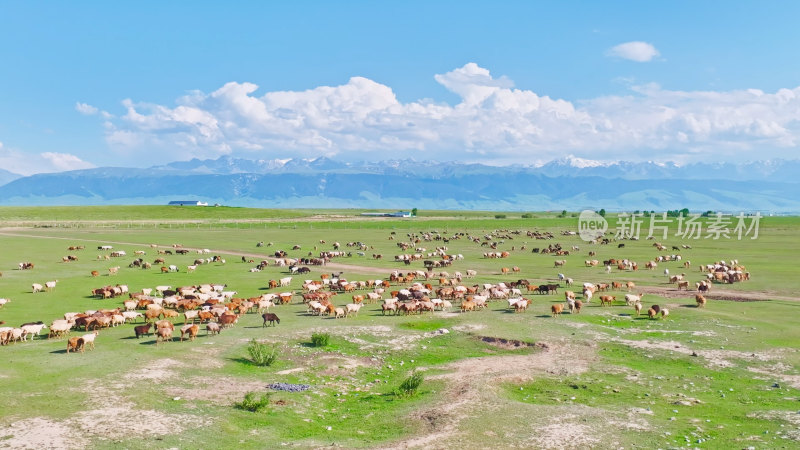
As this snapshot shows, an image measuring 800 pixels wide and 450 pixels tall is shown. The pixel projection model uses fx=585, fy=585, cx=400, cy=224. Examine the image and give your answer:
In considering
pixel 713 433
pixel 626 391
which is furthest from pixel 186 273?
pixel 713 433

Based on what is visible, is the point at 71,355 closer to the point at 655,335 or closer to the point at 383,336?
the point at 383,336

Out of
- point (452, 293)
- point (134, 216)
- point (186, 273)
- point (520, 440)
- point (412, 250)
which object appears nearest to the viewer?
point (520, 440)

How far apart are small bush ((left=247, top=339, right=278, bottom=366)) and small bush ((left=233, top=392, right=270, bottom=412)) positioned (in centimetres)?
446

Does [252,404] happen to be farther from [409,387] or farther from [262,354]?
[409,387]

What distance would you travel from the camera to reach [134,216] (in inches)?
7421

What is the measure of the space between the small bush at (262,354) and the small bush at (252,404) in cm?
446

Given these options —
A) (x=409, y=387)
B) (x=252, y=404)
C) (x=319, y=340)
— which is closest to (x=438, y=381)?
(x=409, y=387)

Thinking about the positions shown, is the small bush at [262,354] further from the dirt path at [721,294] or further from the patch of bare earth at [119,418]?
the dirt path at [721,294]

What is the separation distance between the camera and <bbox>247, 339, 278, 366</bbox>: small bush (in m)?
23.2

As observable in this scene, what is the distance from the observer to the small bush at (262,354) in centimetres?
2319

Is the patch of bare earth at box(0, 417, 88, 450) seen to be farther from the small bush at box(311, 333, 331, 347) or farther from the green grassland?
the small bush at box(311, 333, 331, 347)

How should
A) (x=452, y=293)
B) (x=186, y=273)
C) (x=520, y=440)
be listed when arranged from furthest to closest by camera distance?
(x=186, y=273) < (x=452, y=293) < (x=520, y=440)

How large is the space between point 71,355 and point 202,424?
961cm

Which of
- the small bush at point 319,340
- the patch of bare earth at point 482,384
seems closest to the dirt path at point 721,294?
the patch of bare earth at point 482,384
